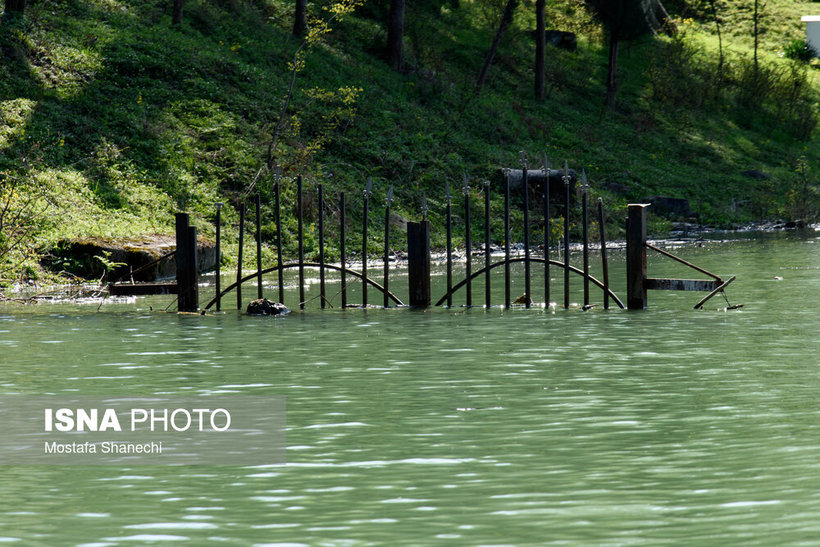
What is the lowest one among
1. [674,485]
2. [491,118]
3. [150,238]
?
[674,485]

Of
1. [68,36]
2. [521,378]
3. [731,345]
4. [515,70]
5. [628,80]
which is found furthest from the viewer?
[628,80]

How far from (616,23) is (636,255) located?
42.8m

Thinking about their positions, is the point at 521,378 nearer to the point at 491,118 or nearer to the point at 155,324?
the point at 155,324

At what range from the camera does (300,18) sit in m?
49.6

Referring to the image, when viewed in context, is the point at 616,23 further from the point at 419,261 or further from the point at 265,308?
the point at 265,308

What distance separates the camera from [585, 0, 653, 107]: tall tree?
2406 inches

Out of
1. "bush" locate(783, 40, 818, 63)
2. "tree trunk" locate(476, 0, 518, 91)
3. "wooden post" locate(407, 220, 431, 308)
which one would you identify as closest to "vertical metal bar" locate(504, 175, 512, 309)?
"wooden post" locate(407, 220, 431, 308)

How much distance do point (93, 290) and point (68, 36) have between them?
17007 millimetres

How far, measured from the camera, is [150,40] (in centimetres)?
4309

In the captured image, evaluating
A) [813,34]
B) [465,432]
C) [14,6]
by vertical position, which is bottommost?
[465,432]

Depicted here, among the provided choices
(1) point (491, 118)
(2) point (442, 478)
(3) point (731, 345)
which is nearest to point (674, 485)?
(2) point (442, 478)

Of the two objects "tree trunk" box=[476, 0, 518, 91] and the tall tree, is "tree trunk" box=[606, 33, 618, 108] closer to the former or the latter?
the tall tree

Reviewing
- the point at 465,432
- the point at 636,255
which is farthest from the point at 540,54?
the point at 465,432

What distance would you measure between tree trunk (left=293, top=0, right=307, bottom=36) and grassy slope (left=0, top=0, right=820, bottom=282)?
855mm
